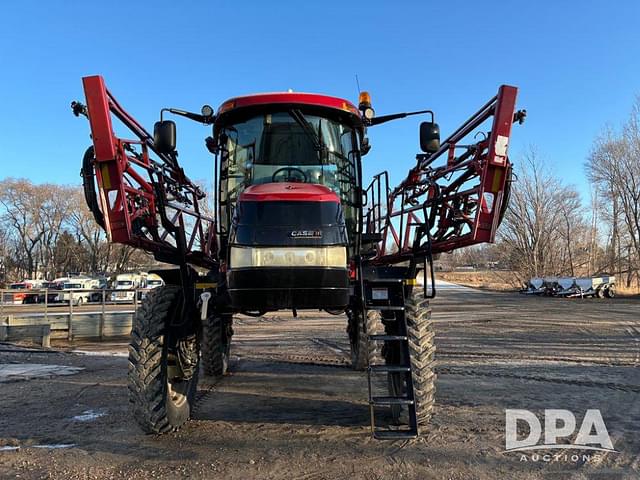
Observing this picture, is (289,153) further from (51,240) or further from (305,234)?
(51,240)

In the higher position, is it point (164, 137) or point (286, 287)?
point (164, 137)

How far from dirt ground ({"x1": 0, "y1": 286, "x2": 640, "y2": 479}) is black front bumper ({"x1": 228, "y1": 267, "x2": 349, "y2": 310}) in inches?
50.8

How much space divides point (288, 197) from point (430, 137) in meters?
1.79

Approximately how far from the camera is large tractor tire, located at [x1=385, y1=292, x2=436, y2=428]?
4.43 metres

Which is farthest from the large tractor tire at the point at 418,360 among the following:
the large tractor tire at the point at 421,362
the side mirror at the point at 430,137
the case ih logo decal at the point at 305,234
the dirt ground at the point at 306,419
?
the side mirror at the point at 430,137

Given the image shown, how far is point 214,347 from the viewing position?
23.7 feet

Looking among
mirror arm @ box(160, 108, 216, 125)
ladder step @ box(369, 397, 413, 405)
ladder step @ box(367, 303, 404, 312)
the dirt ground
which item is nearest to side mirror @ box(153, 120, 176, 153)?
mirror arm @ box(160, 108, 216, 125)

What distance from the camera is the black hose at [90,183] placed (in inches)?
181

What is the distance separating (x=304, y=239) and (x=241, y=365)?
5.23 meters

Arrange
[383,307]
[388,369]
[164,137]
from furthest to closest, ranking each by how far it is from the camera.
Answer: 1. [164,137]
2. [383,307]
3. [388,369]

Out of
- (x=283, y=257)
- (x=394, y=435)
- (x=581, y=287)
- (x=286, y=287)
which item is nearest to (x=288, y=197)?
(x=283, y=257)

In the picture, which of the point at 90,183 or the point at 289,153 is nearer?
the point at 90,183

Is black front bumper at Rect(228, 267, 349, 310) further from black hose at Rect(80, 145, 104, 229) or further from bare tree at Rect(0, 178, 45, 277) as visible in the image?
bare tree at Rect(0, 178, 45, 277)

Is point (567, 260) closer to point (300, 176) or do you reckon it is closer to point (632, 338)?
point (632, 338)
